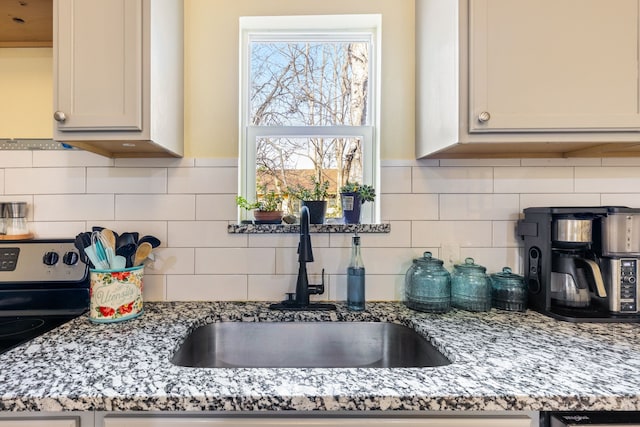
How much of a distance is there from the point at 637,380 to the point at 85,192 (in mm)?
1792

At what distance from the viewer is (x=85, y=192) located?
1320 millimetres

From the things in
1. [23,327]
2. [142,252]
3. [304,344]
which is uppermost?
[142,252]

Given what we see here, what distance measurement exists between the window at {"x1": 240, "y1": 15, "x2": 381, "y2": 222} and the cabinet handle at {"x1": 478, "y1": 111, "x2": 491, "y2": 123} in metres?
0.53

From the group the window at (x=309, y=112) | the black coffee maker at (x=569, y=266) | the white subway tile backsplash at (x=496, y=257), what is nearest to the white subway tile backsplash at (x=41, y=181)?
the window at (x=309, y=112)

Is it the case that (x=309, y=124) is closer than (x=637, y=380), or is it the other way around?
(x=637, y=380)

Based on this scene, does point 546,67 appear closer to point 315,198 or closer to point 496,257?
point 496,257

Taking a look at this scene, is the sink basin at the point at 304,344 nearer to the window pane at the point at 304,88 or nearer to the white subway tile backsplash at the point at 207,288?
the white subway tile backsplash at the point at 207,288

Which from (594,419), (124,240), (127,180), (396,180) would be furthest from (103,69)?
(594,419)

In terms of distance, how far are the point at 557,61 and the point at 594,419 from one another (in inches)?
37.3

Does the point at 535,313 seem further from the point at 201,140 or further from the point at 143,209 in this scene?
the point at 143,209

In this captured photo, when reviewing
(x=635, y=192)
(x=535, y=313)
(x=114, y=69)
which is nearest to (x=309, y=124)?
(x=114, y=69)

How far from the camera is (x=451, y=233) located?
1.32m

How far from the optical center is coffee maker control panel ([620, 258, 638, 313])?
1.08 meters

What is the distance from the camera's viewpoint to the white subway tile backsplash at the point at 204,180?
4.33 feet
